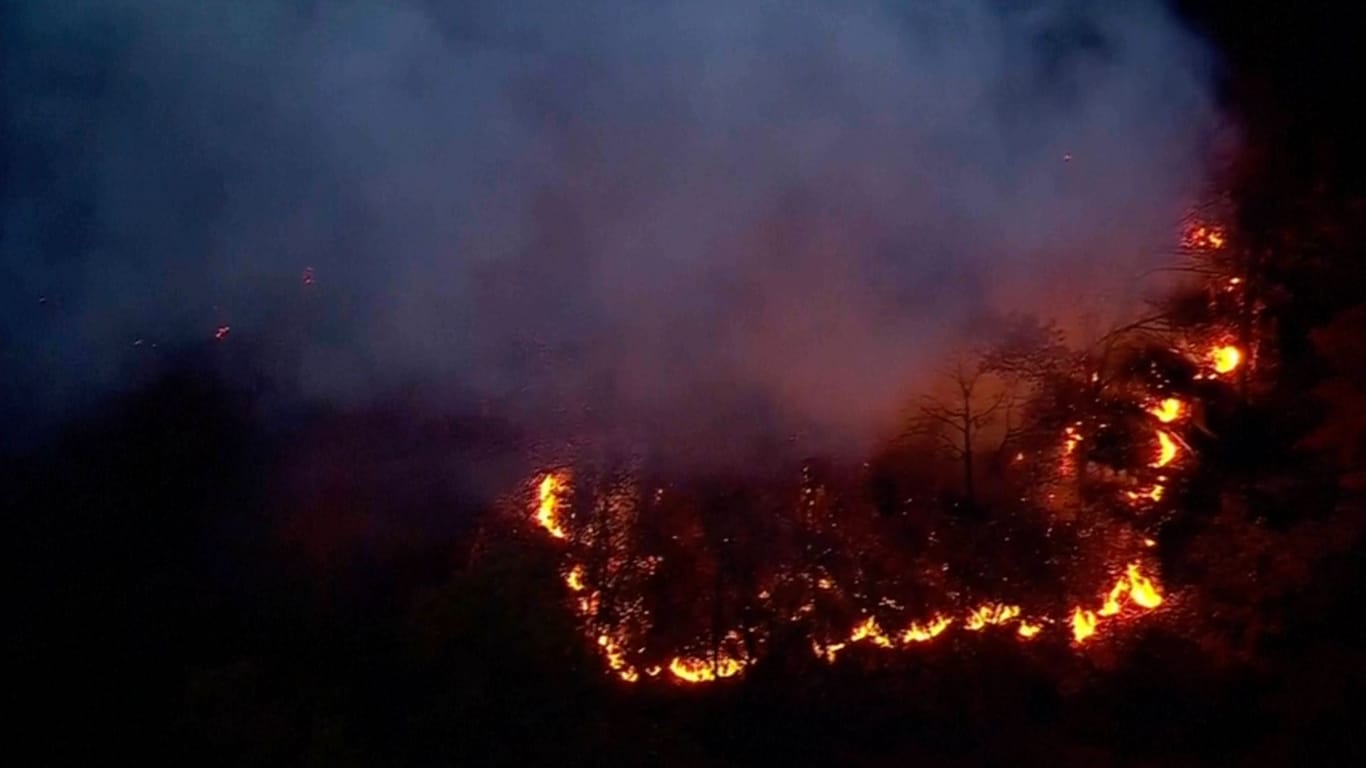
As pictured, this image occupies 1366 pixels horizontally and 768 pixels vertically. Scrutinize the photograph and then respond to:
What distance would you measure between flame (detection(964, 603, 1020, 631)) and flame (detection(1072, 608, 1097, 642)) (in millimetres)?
288

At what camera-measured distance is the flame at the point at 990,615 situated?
19.9 feet

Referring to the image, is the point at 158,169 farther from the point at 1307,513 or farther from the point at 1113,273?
the point at 1307,513

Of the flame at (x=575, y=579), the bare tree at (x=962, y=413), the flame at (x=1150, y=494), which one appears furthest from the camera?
the bare tree at (x=962, y=413)

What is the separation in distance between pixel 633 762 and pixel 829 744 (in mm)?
1218

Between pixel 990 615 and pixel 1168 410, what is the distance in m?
1.75

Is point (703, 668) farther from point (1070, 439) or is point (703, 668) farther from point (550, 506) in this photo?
point (1070, 439)

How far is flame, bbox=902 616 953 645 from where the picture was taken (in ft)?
19.7

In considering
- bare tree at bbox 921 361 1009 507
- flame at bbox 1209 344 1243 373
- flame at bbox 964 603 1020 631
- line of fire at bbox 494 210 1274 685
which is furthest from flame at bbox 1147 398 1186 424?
flame at bbox 964 603 1020 631

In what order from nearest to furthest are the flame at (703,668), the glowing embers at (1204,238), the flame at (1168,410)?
the flame at (703,668) → the flame at (1168,410) → the glowing embers at (1204,238)

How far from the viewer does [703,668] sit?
19.1 ft

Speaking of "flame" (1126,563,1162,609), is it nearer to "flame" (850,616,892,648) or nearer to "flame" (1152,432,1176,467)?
"flame" (1152,432,1176,467)

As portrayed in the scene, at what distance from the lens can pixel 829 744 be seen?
5.54m

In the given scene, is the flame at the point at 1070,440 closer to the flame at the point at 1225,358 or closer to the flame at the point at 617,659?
the flame at the point at 1225,358

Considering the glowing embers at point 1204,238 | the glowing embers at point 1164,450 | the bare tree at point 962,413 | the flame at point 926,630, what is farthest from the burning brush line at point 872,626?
the glowing embers at point 1204,238
